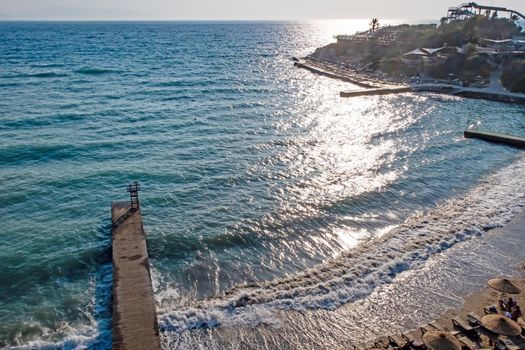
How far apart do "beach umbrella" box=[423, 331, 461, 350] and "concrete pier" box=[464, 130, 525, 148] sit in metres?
29.5

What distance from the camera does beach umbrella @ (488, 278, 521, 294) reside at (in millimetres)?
16016

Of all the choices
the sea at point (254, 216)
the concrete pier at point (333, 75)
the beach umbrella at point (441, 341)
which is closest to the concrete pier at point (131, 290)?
the sea at point (254, 216)

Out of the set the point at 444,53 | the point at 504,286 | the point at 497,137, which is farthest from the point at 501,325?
the point at 444,53

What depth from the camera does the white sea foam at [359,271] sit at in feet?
51.7

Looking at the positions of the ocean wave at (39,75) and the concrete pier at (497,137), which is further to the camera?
the ocean wave at (39,75)

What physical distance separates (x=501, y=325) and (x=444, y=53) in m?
65.9

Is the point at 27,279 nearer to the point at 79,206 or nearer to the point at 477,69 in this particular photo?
the point at 79,206

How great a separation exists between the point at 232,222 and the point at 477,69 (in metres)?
57.1

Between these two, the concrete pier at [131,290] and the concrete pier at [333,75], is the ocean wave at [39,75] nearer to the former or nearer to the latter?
the concrete pier at [333,75]

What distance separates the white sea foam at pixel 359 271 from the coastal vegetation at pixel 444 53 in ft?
136

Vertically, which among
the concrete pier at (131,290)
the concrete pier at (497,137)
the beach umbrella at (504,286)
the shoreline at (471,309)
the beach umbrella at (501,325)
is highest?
the concrete pier at (497,137)

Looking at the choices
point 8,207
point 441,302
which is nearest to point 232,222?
point 441,302

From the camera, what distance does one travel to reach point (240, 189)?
2662 centimetres

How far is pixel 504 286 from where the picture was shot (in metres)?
16.2
